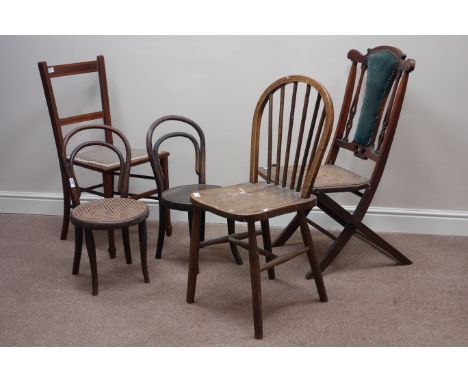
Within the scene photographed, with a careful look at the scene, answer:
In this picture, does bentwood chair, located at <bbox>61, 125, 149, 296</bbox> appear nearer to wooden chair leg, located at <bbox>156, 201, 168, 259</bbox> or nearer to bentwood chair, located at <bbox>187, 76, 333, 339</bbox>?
wooden chair leg, located at <bbox>156, 201, 168, 259</bbox>

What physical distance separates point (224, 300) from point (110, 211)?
0.69 m

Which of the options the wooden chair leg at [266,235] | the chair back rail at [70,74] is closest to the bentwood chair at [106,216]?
the chair back rail at [70,74]

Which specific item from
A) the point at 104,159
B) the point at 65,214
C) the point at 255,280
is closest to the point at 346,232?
the point at 255,280

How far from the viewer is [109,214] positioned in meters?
2.67

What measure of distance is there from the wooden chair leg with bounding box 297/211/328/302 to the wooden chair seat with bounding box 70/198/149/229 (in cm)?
75

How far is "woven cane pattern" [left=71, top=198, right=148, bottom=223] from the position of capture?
8.59ft

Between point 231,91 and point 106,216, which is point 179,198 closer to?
point 106,216

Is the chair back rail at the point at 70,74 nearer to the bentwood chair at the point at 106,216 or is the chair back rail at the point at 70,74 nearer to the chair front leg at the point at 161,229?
the bentwood chair at the point at 106,216

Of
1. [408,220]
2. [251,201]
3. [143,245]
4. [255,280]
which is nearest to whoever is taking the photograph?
[255,280]

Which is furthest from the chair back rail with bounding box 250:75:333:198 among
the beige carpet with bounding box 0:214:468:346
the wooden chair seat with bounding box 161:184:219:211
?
the beige carpet with bounding box 0:214:468:346

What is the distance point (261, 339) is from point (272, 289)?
465 mm

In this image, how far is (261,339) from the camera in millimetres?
Result: 2299

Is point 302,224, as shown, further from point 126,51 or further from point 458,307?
point 126,51

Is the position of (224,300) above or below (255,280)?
below
